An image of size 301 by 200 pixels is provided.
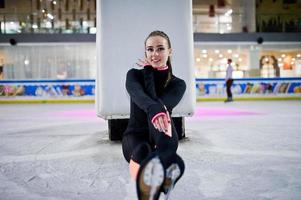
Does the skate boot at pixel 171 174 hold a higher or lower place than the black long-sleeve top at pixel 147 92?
lower

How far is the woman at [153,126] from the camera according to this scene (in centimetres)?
168

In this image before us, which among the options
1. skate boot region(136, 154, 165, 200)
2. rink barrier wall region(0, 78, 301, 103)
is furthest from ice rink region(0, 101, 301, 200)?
rink barrier wall region(0, 78, 301, 103)

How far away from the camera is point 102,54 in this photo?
4508 mm

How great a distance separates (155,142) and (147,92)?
1.24 ft

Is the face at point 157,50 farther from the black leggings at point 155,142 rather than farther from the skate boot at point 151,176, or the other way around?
the skate boot at point 151,176

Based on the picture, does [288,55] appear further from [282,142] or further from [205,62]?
[282,142]

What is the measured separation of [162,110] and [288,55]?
18.0 metres

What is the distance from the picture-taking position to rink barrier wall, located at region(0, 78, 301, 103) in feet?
49.9

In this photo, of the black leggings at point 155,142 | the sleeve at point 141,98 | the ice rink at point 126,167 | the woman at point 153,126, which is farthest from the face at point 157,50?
the ice rink at point 126,167

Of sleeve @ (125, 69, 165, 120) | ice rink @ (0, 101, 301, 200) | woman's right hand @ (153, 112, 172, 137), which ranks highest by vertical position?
sleeve @ (125, 69, 165, 120)

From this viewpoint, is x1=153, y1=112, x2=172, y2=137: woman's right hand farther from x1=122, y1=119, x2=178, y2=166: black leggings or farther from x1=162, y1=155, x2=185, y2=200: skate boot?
x1=162, y1=155, x2=185, y2=200: skate boot

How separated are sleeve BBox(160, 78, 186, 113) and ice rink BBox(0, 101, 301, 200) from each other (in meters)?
0.64

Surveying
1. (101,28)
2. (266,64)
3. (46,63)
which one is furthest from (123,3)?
(266,64)

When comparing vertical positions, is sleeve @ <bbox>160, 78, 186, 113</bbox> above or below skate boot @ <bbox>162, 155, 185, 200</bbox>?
above
